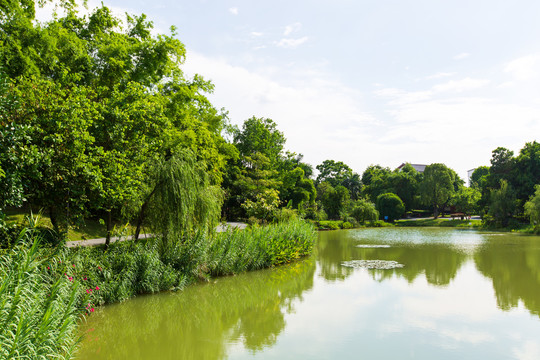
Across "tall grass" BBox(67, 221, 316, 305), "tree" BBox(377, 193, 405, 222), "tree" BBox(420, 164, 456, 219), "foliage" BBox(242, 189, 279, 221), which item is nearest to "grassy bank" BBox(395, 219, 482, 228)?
"tree" BBox(377, 193, 405, 222)

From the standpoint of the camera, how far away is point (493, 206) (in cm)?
3428

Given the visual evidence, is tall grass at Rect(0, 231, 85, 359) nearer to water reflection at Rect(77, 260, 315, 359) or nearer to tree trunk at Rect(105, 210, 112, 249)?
water reflection at Rect(77, 260, 315, 359)

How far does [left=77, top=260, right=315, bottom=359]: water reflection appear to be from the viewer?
20.7ft

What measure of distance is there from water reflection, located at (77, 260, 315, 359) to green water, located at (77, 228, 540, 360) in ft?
0.06

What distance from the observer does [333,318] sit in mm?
7949

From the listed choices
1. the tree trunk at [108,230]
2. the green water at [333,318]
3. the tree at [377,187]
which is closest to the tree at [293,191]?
the tree at [377,187]

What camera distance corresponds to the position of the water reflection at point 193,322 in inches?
249

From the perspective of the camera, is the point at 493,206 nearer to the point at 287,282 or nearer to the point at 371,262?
the point at 371,262

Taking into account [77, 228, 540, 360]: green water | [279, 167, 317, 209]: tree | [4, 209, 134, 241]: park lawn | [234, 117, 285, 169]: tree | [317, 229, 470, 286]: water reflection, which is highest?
[234, 117, 285, 169]: tree

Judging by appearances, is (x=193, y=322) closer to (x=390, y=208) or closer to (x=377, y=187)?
(x=390, y=208)

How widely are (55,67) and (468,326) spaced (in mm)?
12807

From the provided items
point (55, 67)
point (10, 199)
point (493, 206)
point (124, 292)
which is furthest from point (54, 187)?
point (493, 206)

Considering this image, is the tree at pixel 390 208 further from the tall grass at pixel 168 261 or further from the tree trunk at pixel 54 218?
the tree trunk at pixel 54 218

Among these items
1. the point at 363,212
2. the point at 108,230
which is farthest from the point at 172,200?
the point at 363,212
